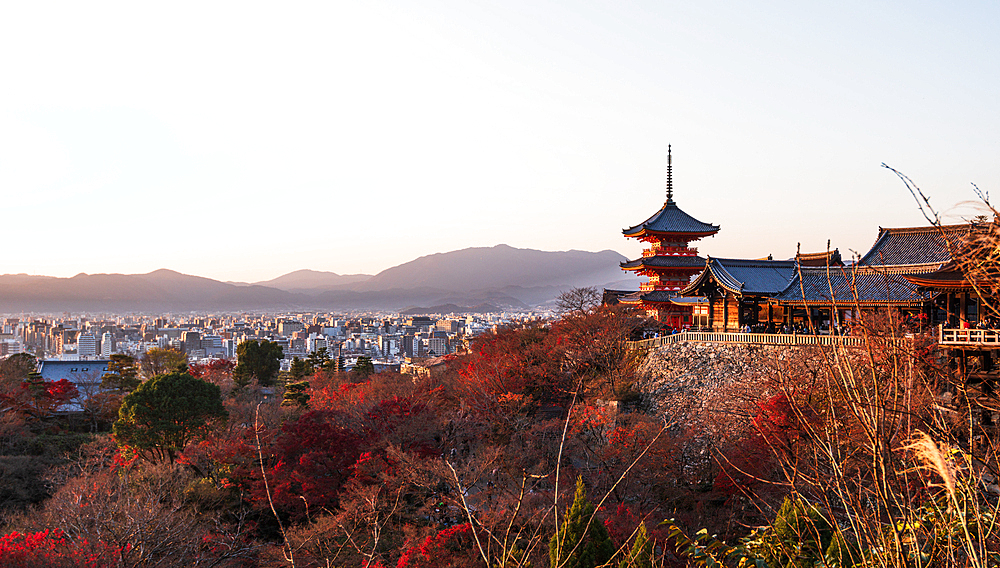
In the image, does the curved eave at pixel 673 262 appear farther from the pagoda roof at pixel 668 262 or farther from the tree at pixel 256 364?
the tree at pixel 256 364

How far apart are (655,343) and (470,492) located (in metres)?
10.3

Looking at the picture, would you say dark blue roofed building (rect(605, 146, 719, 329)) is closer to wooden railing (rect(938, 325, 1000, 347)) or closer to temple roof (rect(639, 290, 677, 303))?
temple roof (rect(639, 290, 677, 303))

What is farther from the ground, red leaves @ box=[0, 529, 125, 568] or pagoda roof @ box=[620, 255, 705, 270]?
pagoda roof @ box=[620, 255, 705, 270]

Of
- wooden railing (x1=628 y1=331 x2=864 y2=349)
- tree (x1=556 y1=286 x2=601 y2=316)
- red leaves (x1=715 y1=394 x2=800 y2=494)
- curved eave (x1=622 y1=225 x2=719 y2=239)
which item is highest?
curved eave (x1=622 y1=225 x2=719 y2=239)

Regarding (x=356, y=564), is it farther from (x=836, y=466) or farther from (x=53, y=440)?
(x=53, y=440)

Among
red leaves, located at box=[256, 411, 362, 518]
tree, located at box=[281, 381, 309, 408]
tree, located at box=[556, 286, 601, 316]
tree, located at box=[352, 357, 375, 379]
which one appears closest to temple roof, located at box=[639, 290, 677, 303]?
tree, located at box=[556, 286, 601, 316]

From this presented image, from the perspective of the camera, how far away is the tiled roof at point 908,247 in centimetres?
2108

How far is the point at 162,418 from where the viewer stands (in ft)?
65.3

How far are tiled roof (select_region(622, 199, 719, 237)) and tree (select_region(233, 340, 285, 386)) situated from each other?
22069 mm

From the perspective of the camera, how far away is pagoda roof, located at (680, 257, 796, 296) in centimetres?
2295

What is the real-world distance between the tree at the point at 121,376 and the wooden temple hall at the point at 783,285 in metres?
26.0

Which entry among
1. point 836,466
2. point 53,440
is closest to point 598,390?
point 836,466

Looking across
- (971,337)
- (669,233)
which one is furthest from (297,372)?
(971,337)

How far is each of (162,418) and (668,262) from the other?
856 inches
